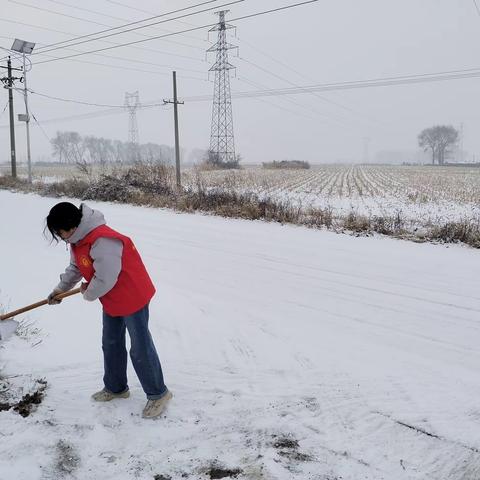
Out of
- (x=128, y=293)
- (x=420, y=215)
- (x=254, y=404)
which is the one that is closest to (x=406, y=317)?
(x=254, y=404)

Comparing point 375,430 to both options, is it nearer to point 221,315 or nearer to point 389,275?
point 221,315

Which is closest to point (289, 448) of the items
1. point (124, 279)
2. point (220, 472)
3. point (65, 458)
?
point (220, 472)

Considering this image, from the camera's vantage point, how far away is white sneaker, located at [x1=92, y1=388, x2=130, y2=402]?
10.8ft

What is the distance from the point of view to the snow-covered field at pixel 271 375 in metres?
2.65

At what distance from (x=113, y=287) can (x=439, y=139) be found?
357ft

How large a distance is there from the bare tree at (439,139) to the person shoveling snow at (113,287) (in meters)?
107

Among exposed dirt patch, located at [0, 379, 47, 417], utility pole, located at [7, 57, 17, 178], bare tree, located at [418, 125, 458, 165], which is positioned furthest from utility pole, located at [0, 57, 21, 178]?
bare tree, located at [418, 125, 458, 165]

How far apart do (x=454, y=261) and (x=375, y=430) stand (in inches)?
196

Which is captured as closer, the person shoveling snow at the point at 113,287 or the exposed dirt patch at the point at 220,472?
the exposed dirt patch at the point at 220,472

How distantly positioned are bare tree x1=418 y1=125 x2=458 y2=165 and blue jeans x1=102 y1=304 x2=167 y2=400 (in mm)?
106604

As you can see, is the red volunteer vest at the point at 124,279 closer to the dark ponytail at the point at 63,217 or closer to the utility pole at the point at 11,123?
the dark ponytail at the point at 63,217

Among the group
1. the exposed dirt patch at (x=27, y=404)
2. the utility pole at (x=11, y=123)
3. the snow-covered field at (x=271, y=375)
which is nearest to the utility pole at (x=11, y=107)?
the utility pole at (x=11, y=123)

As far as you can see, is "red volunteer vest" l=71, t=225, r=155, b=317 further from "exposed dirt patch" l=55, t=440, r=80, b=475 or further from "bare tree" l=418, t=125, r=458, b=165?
"bare tree" l=418, t=125, r=458, b=165

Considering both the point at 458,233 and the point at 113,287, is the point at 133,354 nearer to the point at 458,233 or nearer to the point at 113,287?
the point at 113,287
